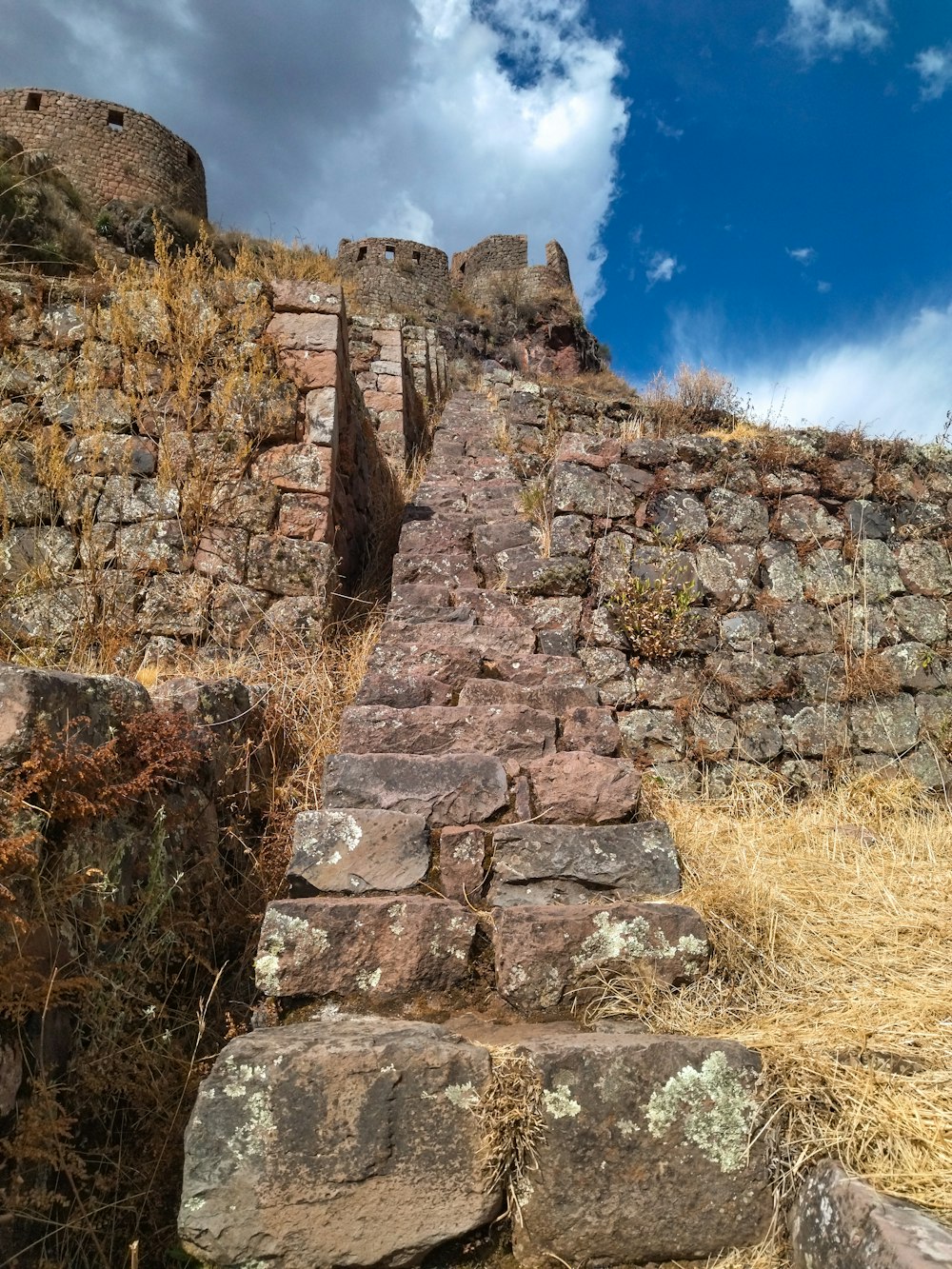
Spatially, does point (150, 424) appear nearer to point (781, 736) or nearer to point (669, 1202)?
point (781, 736)

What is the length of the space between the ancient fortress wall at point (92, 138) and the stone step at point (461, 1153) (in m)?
20.2

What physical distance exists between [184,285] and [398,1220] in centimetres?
498

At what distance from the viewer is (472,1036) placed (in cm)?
203

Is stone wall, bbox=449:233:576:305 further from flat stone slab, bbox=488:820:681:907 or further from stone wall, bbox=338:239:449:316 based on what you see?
flat stone slab, bbox=488:820:681:907

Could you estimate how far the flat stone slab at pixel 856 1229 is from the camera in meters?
1.29

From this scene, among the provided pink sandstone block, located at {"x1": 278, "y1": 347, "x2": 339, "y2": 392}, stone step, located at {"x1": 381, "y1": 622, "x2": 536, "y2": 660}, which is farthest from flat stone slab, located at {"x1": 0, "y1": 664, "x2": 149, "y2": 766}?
pink sandstone block, located at {"x1": 278, "y1": 347, "x2": 339, "y2": 392}

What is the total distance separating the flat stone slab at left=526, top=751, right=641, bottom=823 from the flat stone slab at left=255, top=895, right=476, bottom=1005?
622 millimetres

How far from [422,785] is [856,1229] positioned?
5.48 feet

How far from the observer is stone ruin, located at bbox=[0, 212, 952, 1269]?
166cm

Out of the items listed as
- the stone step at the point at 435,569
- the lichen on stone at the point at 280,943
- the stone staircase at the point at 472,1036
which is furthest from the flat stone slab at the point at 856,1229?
the stone step at the point at 435,569

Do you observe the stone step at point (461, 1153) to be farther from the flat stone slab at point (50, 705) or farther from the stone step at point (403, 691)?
the stone step at point (403, 691)

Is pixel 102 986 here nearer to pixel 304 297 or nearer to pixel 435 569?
pixel 435 569

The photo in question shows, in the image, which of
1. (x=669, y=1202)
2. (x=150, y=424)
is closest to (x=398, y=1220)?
(x=669, y=1202)

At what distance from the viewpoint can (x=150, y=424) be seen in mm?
4766
